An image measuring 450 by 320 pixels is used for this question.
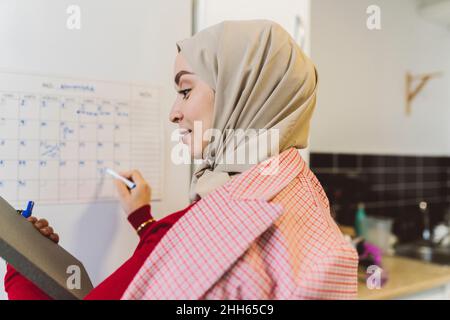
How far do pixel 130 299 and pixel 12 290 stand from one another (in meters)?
0.29


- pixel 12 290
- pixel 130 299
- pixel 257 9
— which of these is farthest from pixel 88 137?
pixel 257 9

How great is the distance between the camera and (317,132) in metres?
1.84

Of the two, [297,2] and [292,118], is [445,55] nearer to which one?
[297,2]

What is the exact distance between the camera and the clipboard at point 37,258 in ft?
2.13

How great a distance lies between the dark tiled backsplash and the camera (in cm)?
185

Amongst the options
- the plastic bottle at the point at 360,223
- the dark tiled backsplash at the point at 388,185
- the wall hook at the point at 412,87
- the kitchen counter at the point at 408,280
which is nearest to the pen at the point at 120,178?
the kitchen counter at the point at 408,280

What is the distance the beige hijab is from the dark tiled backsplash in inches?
42.2

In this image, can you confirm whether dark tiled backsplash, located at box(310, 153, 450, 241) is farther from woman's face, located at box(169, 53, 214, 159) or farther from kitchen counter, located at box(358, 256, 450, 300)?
woman's face, located at box(169, 53, 214, 159)

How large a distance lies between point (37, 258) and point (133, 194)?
36 cm

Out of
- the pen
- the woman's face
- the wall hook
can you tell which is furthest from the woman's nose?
the wall hook

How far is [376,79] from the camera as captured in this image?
2055mm

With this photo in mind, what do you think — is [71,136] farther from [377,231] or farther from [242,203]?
[377,231]

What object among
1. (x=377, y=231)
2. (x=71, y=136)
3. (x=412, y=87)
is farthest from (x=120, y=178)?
(x=412, y=87)

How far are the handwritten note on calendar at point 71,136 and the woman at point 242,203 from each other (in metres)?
0.24
